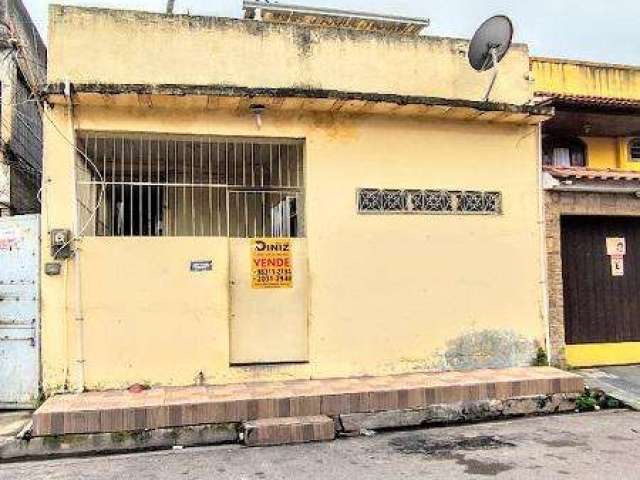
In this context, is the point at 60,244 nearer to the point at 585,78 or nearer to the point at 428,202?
the point at 428,202

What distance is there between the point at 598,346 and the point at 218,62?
293 inches

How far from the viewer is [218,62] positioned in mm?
8617

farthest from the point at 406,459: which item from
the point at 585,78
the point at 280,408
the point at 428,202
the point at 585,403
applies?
the point at 585,78

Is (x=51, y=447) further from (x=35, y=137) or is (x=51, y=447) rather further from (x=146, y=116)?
(x=35, y=137)

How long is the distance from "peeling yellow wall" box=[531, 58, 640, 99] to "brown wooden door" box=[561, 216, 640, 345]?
2.67m

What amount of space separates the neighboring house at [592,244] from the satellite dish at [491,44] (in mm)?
1214

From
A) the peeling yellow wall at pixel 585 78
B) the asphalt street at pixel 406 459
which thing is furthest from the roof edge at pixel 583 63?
the asphalt street at pixel 406 459

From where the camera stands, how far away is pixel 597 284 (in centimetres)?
1071

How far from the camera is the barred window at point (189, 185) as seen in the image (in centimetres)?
873

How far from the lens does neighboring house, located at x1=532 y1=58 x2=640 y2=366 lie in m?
9.93

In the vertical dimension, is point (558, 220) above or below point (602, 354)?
above

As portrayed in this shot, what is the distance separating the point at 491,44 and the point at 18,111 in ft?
26.0

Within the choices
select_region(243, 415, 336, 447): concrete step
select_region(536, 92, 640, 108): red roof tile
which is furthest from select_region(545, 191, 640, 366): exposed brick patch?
select_region(243, 415, 336, 447): concrete step

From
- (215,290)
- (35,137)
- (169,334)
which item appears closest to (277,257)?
(215,290)
